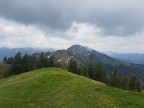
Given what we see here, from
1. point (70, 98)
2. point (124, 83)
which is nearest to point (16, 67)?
point (124, 83)

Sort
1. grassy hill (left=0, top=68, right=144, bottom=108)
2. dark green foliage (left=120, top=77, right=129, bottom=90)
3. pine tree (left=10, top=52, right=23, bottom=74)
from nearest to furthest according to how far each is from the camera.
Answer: grassy hill (left=0, top=68, right=144, bottom=108) → pine tree (left=10, top=52, right=23, bottom=74) → dark green foliage (left=120, top=77, right=129, bottom=90)

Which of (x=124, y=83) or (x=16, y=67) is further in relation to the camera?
(x=124, y=83)

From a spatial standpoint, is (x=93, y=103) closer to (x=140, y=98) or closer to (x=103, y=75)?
(x=140, y=98)

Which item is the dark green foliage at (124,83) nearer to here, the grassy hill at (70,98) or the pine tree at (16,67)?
the pine tree at (16,67)

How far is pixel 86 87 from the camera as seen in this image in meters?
42.0

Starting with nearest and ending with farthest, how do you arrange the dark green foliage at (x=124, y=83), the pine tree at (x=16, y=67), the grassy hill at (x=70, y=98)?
1. the grassy hill at (x=70, y=98)
2. the pine tree at (x=16, y=67)
3. the dark green foliage at (x=124, y=83)

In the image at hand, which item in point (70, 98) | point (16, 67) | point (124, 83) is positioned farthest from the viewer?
point (124, 83)

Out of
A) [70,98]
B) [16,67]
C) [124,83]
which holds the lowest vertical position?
[124,83]

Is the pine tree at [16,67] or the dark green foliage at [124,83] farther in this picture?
the dark green foliage at [124,83]

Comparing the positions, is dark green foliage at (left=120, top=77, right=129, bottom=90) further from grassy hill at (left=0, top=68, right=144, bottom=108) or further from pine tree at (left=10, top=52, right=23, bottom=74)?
grassy hill at (left=0, top=68, right=144, bottom=108)

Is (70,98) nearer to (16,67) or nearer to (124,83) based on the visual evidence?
(16,67)

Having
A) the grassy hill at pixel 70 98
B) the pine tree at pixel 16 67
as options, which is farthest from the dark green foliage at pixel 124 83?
the grassy hill at pixel 70 98

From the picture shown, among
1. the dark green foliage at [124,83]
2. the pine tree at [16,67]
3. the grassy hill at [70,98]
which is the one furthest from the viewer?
the dark green foliage at [124,83]

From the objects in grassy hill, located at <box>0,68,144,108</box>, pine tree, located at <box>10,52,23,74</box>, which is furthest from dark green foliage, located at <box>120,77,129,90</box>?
grassy hill, located at <box>0,68,144,108</box>
